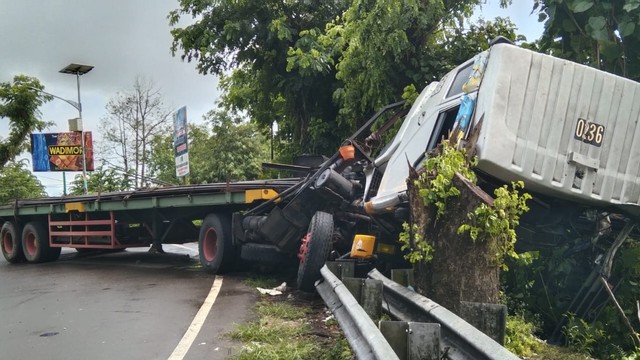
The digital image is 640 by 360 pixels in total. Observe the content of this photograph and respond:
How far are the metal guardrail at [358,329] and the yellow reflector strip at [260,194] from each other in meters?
3.82

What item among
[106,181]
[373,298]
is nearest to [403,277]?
[373,298]

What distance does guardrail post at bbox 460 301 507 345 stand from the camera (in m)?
3.29

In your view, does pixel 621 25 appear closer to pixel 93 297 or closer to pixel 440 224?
pixel 440 224

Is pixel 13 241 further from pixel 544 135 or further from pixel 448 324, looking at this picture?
pixel 448 324

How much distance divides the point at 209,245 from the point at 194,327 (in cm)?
426

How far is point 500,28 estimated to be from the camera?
11227 millimetres

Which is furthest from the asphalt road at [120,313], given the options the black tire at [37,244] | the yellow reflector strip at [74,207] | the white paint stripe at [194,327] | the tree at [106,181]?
the tree at [106,181]

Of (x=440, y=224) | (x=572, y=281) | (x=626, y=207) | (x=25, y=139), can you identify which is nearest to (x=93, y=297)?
(x=440, y=224)

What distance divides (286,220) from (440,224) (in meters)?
3.65

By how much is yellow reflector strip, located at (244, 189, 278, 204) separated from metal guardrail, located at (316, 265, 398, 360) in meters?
3.82

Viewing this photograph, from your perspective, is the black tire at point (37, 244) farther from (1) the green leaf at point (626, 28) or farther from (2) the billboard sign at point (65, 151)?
(2) the billboard sign at point (65, 151)

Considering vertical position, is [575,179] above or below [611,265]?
above

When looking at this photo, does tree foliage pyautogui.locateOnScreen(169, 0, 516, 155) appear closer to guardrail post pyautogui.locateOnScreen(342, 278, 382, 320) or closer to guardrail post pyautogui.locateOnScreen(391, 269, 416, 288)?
guardrail post pyautogui.locateOnScreen(391, 269, 416, 288)

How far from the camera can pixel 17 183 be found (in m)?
42.8
